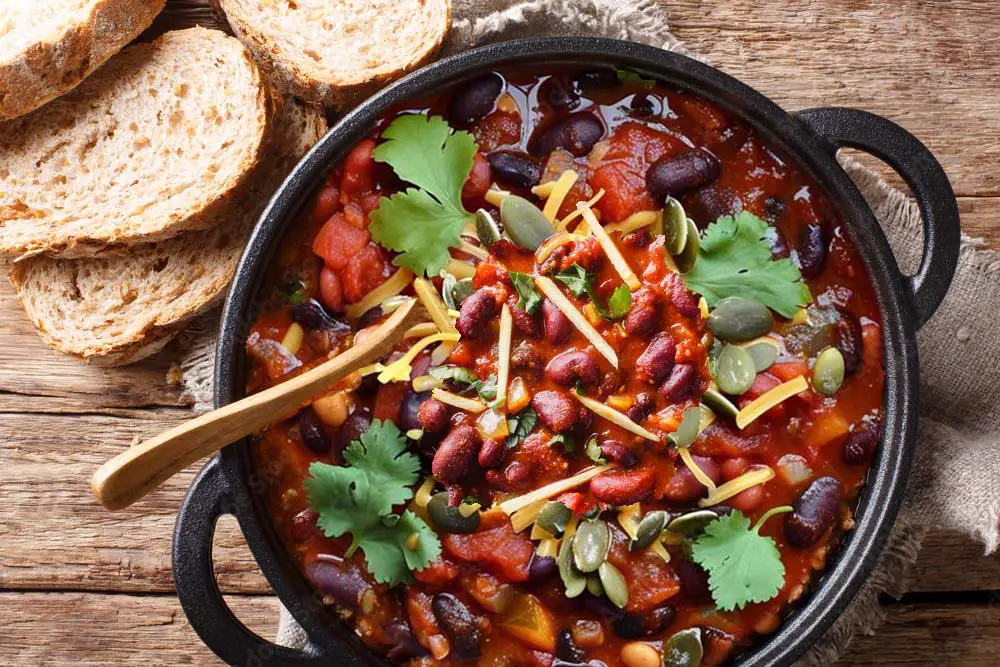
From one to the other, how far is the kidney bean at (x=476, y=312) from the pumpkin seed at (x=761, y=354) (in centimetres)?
69

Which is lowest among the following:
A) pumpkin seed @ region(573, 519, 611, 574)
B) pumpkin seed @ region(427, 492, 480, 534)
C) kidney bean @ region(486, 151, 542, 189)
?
pumpkin seed @ region(573, 519, 611, 574)

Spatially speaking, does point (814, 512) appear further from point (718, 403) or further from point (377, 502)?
point (377, 502)

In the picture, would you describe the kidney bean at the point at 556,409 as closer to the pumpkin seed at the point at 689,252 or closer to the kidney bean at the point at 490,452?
the kidney bean at the point at 490,452

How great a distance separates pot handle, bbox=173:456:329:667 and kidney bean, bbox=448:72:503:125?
109 centimetres

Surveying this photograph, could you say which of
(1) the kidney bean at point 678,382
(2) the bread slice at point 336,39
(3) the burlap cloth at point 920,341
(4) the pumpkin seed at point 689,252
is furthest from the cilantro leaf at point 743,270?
(2) the bread slice at point 336,39

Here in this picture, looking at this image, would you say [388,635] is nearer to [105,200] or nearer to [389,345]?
[389,345]

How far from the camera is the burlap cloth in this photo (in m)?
2.72

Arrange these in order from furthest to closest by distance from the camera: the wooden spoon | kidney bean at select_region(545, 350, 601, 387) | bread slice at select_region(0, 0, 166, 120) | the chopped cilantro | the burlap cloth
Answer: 1. the burlap cloth
2. bread slice at select_region(0, 0, 166, 120)
3. the chopped cilantro
4. kidney bean at select_region(545, 350, 601, 387)
5. the wooden spoon

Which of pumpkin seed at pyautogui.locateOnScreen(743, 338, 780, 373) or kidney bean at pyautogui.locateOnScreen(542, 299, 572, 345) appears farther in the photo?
pumpkin seed at pyautogui.locateOnScreen(743, 338, 780, 373)

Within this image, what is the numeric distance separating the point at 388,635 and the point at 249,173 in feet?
4.49

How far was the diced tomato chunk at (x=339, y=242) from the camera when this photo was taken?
2414mm

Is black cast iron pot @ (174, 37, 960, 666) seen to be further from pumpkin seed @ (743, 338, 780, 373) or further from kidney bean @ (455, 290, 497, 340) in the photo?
kidney bean @ (455, 290, 497, 340)

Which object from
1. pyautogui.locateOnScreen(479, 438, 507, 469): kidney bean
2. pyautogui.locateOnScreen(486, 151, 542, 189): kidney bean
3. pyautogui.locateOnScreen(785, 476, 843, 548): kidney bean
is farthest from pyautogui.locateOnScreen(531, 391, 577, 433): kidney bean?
pyautogui.locateOnScreen(785, 476, 843, 548): kidney bean

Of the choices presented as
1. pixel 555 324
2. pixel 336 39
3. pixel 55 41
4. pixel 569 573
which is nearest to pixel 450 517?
pixel 569 573
